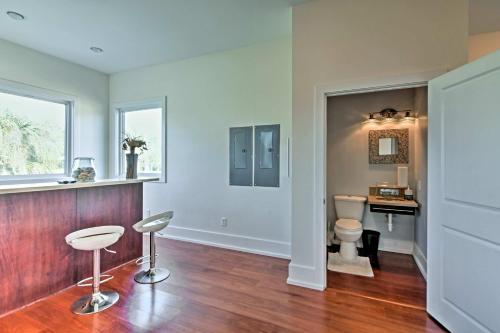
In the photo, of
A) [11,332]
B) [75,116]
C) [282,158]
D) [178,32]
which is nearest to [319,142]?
[282,158]

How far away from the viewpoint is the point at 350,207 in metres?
3.57

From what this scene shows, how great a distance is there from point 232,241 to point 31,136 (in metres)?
3.45

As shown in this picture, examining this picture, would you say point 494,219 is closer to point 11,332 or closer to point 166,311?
point 166,311

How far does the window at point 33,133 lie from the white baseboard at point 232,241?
215cm

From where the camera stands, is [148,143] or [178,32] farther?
[148,143]

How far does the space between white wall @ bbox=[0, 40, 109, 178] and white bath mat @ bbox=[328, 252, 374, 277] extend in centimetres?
429

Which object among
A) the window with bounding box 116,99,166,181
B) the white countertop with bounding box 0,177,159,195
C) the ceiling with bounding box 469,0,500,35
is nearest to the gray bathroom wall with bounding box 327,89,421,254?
the ceiling with bounding box 469,0,500,35

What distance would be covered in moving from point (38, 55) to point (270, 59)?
351cm

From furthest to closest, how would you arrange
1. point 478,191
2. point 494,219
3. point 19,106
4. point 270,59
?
point 19,106
point 270,59
point 478,191
point 494,219

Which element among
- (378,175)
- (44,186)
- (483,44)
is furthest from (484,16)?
(44,186)

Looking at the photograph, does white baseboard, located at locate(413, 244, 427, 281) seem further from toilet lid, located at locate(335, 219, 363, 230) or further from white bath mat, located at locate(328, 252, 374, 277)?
toilet lid, located at locate(335, 219, 363, 230)

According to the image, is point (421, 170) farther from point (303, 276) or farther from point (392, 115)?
point (303, 276)

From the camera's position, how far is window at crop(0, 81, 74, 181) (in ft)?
11.5

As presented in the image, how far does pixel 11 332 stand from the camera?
73.5 inches
